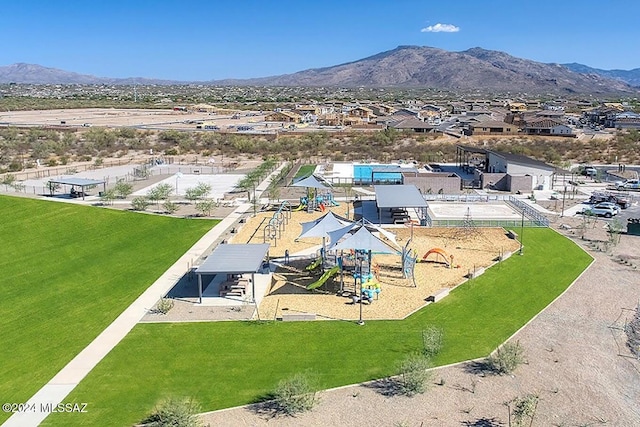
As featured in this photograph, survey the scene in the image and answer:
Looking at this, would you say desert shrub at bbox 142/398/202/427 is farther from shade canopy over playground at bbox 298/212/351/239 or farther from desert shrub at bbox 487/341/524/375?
shade canopy over playground at bbox 298/212/351/239

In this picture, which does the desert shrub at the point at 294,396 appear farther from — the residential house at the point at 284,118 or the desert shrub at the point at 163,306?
the residential house at the point at 284,118

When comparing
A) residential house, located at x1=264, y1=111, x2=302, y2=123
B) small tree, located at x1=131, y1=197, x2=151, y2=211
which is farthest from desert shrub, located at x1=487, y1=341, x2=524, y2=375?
residential house, located at x1=264, y1=111, x2=302, y2=123

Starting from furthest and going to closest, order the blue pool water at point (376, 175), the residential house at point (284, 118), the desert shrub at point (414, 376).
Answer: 1. the residential house at point (284, 118)
2. the blue pool water at point (376, 175)
3. the desert shrub at point (414, 376)

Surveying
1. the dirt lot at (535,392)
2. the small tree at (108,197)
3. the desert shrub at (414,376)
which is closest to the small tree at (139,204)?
the small tree at (108,197)

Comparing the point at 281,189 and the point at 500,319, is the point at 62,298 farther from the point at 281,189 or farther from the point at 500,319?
the point at 281,189

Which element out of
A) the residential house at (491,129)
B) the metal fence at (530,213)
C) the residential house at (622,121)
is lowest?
the metal fence at (530,213)

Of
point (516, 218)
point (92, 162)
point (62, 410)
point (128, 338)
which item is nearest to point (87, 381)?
point (62, 410)

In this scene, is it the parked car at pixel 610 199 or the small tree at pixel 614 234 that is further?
the parked car at pixel 610 199

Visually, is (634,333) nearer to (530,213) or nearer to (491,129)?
(530,213)
